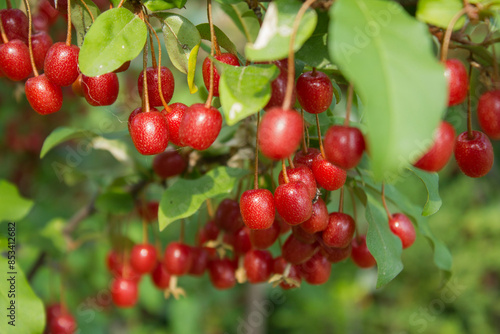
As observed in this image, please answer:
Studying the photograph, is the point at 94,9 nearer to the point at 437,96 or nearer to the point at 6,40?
the point at 6,40

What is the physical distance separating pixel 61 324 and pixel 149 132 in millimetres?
1022

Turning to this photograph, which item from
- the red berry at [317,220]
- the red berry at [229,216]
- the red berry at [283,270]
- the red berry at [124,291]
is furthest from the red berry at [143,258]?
the red berry at [317,220]

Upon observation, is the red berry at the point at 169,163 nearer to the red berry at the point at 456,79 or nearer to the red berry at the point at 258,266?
the red berry at the point at 258,266

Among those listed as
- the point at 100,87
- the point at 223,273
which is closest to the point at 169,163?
the point at 223,273

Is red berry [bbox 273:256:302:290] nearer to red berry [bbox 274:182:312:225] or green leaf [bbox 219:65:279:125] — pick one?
red berry [bbox 274:182:312:225]

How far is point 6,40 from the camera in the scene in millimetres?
932

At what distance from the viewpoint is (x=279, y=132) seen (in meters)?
0.60

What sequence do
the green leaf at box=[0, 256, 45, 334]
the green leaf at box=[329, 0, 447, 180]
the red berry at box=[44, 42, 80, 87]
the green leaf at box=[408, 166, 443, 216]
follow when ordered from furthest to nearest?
1. the green leaf at box=[0, 256, 45, 334]
2. the green leaf at box=[408, 166, 443, 216]
3. the red berry at box=[44, 42, 80, 87]
4. the green leaf at box=[329, 0, 447, 180]

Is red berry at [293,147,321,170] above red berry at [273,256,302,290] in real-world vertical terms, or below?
above

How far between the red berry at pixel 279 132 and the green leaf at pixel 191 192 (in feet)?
1.46

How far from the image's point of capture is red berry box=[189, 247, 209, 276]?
136 cm

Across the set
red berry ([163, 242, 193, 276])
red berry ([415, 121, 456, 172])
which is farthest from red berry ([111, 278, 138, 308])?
red berry ([415, 121, 456, 172])

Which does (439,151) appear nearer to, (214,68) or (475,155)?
(475,155)

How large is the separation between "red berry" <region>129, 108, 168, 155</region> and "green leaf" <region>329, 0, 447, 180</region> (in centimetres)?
36
